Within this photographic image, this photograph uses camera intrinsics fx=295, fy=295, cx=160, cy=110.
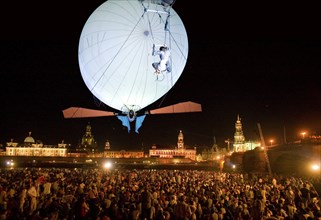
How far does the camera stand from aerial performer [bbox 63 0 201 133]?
11.5 metres

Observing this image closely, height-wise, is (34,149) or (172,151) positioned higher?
(34,149)

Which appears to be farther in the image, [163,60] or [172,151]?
[172,151]

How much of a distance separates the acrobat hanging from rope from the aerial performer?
6 centimetres

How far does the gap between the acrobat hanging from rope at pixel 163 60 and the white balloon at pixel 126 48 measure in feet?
1.99

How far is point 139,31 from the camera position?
1168 centimetres

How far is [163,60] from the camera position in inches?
420

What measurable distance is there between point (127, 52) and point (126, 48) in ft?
0.53

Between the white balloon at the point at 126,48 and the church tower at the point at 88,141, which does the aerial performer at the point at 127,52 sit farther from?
the church tower at the point at 88,141

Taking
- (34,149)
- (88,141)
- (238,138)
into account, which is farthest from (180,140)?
(34,149)

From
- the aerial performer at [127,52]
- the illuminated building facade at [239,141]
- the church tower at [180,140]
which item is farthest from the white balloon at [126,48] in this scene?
the church tower at [180,140]

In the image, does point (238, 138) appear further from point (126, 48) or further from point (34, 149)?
point (126, 48)

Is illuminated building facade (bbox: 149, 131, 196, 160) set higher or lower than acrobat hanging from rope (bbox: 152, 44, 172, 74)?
lower

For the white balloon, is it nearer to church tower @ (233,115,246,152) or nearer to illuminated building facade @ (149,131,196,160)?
church tower @ (233,115,246,152)

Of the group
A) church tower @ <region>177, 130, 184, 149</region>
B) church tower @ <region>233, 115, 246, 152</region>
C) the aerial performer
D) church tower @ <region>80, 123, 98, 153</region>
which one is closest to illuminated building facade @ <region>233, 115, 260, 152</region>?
church tower @ <region>233, 115, 246, 152</region>
